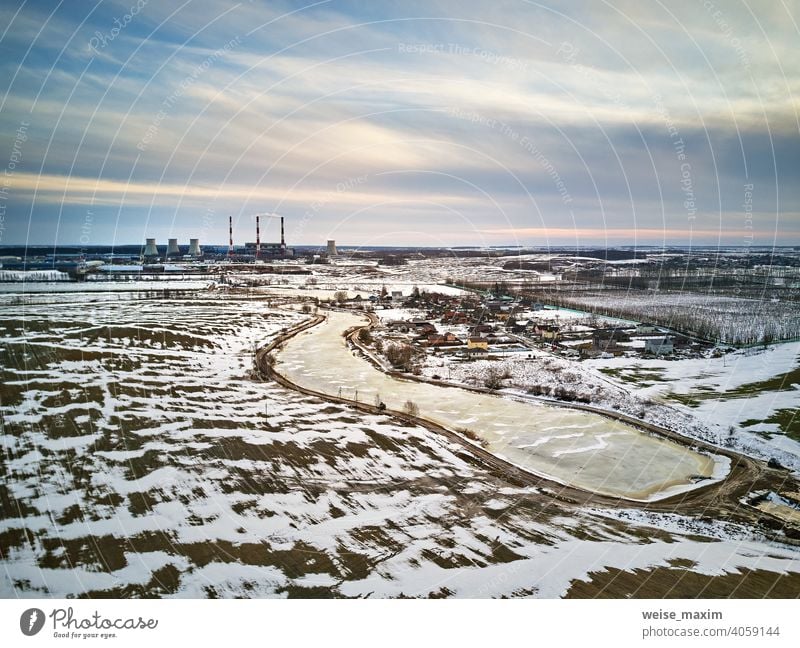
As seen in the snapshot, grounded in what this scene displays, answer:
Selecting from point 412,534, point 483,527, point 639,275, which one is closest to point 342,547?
point 412,534

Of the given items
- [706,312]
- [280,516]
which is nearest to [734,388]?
[280,516]

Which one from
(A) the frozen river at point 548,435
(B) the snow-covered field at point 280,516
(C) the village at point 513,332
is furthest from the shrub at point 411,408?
(C) the village at point 513,332

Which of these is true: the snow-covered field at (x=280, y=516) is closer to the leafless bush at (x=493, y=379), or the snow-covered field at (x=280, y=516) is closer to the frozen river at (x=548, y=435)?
the frozen river at (x=548, y=435)

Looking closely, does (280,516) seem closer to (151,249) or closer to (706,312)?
(706,312)

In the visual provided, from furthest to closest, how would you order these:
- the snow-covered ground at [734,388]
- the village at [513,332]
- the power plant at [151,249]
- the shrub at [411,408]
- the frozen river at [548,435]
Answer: the power plant at [151,249] < the village at [513,332] < the shrub at [411,408] < the snow-covered ground at [734,388] < the frozen river at [548,435]

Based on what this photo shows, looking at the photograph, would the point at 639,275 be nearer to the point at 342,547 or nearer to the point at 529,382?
the point at 529,382

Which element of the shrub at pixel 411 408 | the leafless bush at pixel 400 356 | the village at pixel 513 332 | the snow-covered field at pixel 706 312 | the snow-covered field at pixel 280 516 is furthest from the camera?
the snow-covered field at pixel 706 312
